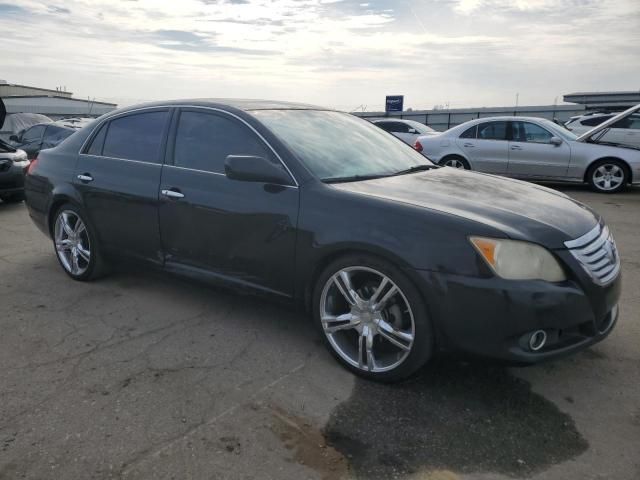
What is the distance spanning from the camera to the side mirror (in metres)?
3.22

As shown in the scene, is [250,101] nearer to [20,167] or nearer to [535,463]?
[535,463]

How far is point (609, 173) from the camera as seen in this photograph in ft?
32.3

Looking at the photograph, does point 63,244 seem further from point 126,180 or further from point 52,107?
point 52,107

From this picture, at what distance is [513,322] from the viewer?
2.58m

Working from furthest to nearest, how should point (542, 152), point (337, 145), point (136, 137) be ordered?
point (542, 152) → point (136, 137) → point (337, 145)

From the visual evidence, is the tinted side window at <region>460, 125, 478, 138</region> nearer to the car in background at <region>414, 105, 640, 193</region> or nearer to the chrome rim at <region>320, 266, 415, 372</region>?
the car in background at <region>414, 105, 640, 193</region>

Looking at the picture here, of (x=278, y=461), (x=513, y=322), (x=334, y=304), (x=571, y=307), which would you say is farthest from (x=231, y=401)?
(x=571, y=307)

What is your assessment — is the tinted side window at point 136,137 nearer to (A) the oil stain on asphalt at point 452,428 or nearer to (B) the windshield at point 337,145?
(B) the windshield at point 337,145

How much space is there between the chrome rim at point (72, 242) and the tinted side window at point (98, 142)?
1.87 ft

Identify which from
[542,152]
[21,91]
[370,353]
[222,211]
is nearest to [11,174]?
[222,211]

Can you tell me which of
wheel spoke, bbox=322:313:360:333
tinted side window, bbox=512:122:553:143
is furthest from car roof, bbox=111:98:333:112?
tinted side window, bbox=512:122:553:143

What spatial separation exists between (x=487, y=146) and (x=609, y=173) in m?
2.21

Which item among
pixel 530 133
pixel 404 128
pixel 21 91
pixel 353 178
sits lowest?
pixel 353 178

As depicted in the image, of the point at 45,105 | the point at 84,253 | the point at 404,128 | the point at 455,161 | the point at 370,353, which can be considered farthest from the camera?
the point at 45,105
